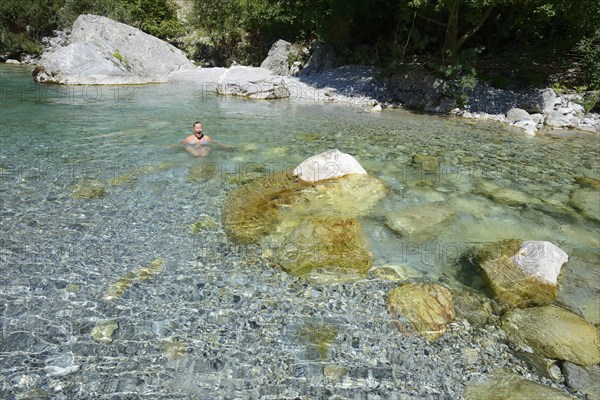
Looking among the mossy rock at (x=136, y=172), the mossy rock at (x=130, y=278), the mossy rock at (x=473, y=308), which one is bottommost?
the mossy rock at (x=130, y=278)

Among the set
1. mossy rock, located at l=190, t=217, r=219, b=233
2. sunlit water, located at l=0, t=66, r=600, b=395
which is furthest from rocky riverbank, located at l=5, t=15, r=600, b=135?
mossy rock, located at l=190, t=217, r=219, b=233

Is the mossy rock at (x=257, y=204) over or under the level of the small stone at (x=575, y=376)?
over

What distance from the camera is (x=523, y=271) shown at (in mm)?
4812

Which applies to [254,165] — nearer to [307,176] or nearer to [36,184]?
[307,176]

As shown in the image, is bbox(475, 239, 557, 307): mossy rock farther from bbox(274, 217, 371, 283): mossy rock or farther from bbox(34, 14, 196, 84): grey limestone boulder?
bbox(34, 14, 196, 84): grey limestone boulder

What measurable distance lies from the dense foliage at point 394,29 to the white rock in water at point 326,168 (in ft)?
31.4

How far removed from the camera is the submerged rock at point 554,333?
3.76m

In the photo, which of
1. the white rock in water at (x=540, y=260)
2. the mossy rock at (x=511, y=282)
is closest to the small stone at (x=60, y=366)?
the mossy rock at (x=511, y=282)

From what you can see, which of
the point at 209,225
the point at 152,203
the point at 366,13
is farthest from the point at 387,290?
the point at 366,13

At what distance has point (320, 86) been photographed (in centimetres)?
2050

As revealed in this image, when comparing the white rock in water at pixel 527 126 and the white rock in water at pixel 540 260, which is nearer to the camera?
the white rock in water at pixel 540 260

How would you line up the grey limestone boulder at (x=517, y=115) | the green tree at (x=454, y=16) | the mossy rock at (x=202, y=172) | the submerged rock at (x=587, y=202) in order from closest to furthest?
the submerged rock at (x=587, y=202) → the mossy rock at (x=202, y=172) → the grey limestone boulder at (x=517, y=115) → the green tree at (x=454, y=16)

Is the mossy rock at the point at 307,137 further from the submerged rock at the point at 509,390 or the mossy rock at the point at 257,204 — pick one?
the submerged rock at the point at 509,390

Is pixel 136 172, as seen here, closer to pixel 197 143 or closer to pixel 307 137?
pixel 197 143
